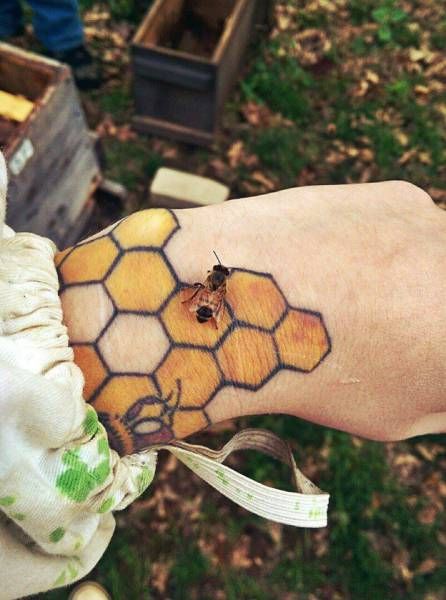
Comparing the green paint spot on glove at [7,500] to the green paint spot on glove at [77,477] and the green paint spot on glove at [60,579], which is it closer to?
the green paint spot on glove at [77,477]

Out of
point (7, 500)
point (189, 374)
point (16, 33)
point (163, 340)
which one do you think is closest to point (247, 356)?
point (189, 374)

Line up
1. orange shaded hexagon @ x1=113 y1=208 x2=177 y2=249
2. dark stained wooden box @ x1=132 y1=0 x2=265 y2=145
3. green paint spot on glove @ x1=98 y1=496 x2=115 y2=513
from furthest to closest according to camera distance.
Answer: dark stained wooden box @ x1=132 y1=0 x2=265 y2=145 < orange shaded hexagon @ x1=113 y1=208 x2=177 y2=249 < green paint spot on glove @ x1=98 y1=496 x2=115 y2=513

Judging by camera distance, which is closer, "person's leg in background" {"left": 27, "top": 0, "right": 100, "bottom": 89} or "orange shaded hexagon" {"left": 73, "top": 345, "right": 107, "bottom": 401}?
"orange shaded hexagon" {"left": 73, "top": 345, "right": 107, "bottom": 401}

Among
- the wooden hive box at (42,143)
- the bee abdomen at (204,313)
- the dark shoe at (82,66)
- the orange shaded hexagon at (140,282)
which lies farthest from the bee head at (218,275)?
the dark shoe at (82,66)

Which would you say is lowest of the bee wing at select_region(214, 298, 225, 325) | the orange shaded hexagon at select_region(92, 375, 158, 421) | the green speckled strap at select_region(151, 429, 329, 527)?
the green speckled strap at select_region(151, 429, 329, 527)

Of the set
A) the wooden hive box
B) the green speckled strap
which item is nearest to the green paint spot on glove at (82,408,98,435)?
the green speckled strap

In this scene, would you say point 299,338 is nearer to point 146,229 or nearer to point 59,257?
point 146,229

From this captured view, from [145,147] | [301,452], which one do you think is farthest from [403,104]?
[301,452]

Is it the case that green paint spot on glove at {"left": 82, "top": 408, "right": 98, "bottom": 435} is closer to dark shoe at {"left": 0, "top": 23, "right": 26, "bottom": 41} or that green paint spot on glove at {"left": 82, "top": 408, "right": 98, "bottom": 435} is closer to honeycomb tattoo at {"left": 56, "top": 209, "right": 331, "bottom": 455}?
honeycomb tattoo at {"left": 56, "top": 209, "right": 331, "bottom": 455}

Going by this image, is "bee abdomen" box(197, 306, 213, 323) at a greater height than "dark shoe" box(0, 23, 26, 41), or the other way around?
"bee abdomen" box(197, 306, 213, 323)
